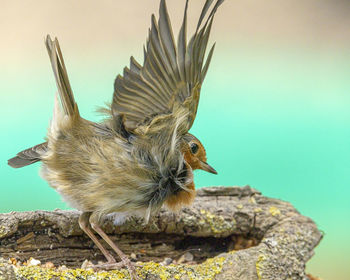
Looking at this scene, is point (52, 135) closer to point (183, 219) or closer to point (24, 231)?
point (24, 231)

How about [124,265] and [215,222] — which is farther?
[215,222]

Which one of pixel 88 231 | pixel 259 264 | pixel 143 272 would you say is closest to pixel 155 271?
pixel 143 272

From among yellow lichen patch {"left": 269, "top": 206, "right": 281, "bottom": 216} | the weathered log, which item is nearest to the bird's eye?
the weathered log

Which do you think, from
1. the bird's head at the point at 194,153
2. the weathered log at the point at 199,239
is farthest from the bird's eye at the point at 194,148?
the weathered log at the point at 199,239

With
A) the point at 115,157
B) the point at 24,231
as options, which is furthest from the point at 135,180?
the point at 24,231

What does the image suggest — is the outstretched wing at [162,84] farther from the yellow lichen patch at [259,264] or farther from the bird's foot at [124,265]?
the yellow lichen patch at [259,264]

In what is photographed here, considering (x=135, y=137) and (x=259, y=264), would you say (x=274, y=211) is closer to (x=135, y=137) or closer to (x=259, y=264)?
(x=259, y=264)
